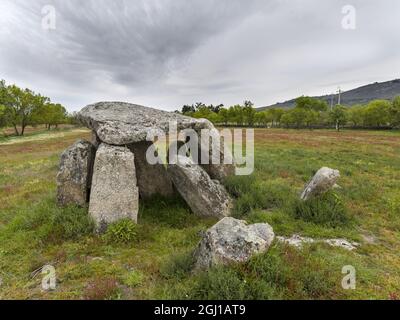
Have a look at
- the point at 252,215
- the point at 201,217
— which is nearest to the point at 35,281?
the point at 201,217

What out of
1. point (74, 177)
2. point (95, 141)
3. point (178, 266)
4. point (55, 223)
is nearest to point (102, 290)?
point (178, 266)

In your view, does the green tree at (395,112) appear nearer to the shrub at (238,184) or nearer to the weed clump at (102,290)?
the shrub at (238,184)

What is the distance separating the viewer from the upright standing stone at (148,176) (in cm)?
1119

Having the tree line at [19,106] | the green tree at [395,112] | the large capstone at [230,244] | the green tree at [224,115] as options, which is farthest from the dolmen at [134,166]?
the green tree at [224,115]

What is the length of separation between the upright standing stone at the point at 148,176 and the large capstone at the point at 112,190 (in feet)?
7.87

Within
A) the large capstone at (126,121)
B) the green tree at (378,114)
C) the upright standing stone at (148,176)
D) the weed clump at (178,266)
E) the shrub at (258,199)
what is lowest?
the weed clump at (178,266)

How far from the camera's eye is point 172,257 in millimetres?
6629

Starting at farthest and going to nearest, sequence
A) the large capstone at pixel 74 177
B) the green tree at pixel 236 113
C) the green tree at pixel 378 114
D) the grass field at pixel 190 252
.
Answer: the green tree at pixel 236 113 → the green tree at pixel 378 114 → the large capstone at pixel 74 177 → the grass field at pixel 190 252

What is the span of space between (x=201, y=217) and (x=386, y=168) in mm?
15459

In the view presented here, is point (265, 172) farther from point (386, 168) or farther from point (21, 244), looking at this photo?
point (21, 244)

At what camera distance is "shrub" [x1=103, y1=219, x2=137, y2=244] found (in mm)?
7975

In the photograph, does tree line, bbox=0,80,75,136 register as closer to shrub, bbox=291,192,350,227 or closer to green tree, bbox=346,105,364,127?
shrub, bbox=291,192,350,227

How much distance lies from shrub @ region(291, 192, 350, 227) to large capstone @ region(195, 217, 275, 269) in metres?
3.73

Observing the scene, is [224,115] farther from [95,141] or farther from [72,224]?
[72,224]
